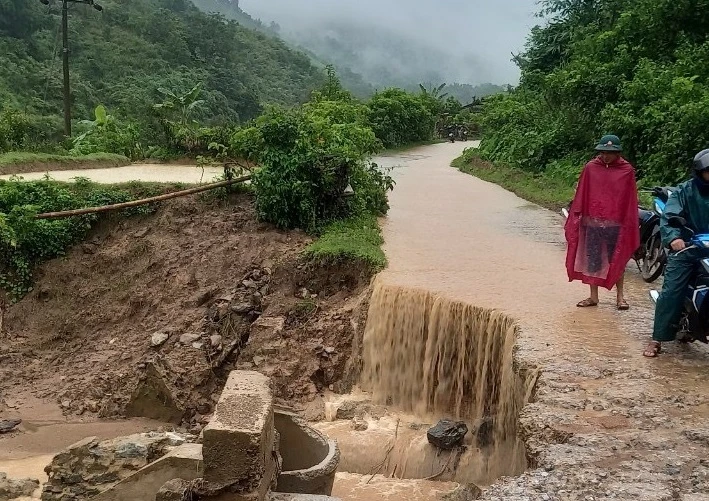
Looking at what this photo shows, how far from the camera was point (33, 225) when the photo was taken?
12.0m

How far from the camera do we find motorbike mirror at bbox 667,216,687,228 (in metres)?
5.66

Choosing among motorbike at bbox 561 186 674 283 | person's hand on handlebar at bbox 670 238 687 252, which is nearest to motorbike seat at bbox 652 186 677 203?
motorbike at bbox 561 186 674 283

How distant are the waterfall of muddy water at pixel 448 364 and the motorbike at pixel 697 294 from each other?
5.26 feet

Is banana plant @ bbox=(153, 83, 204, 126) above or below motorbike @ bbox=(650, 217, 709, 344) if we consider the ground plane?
above

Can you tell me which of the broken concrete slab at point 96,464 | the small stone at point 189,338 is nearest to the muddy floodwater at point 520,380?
the small stone at point 189,338

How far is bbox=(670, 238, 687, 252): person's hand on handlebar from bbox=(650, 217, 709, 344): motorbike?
8cm

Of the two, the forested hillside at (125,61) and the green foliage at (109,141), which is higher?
the forested hillside at (125,61)

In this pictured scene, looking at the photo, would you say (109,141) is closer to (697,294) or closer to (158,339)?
A: (158,339)

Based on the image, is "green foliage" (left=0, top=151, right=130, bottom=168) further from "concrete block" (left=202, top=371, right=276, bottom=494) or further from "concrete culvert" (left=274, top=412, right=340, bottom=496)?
"concrete block" (left=202, top=371, right=276, bottom=494)

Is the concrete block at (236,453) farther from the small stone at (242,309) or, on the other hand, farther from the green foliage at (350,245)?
the small stone at (242,309)

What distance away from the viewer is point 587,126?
1762 cm

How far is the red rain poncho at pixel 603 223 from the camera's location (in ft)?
22.5

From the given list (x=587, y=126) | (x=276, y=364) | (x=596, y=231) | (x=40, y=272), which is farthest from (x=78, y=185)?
(x=587, y=126)

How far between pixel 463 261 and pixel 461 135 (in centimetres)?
3061
